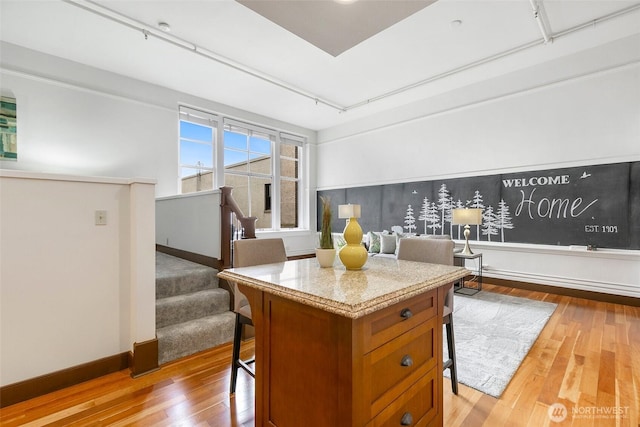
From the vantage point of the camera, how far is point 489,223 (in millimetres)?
4965

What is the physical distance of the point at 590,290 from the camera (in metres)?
4.09

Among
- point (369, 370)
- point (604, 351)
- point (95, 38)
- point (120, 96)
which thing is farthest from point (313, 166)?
point (369, 370)

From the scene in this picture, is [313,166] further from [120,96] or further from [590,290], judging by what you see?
[590,290]

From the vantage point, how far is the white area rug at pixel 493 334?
220 centimetres

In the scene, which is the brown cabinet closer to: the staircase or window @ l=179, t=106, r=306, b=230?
the staircase

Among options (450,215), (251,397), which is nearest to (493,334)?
(251,397)

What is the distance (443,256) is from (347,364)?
4.19 feet

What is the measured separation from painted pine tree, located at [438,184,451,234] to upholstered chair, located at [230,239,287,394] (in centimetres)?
413

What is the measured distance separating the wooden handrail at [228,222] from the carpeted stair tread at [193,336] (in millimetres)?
656

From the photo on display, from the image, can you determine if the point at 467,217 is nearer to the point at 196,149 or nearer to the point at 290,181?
the point at 290,181

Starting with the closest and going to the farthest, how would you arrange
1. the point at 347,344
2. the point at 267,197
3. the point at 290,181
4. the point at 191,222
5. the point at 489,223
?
the point at 347,344 < the point at 191,222 < the point at 489,223 < the point at 267,197 < the point at 290,181

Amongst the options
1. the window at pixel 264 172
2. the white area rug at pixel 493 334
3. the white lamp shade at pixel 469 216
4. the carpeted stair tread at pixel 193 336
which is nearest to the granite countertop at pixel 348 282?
the white area rug at pixel 493 334

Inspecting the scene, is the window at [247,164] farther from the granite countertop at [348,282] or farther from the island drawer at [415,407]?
the island drawer at [415,407]

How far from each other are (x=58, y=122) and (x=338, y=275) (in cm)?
505
